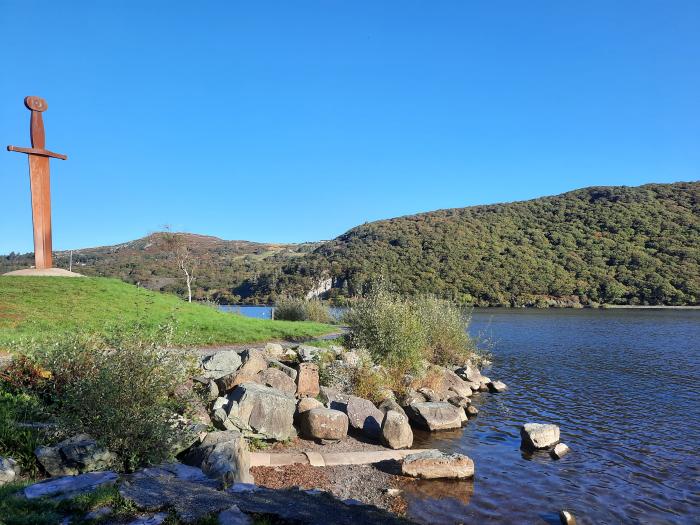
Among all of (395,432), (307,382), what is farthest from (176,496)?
(307,382)

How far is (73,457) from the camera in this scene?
642 cm

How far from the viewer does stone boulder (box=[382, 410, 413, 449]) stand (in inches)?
443

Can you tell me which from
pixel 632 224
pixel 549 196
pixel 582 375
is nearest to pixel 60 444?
pixel 582 375

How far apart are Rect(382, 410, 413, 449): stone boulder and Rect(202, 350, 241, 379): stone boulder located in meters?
4.27

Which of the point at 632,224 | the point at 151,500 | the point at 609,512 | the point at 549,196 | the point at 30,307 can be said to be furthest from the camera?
the point at 549,196

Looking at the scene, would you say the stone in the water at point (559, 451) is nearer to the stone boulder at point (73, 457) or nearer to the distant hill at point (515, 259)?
the stone boulder at point (73, 457)

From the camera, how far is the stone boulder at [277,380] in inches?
473

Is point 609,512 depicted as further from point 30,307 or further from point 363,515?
Answer: point 30,307

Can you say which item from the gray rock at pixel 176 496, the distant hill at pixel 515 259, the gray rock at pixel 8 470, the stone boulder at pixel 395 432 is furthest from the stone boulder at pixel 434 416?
the distant hill at pixel 515 259

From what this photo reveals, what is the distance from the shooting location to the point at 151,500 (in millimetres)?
4914

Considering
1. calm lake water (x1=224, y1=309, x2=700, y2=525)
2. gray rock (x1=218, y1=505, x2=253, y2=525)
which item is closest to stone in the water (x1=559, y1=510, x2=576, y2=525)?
calm lake water (x1=224, y1=309, x2=700, y2=525)

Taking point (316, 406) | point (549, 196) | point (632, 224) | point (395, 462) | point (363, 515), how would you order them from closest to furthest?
point (363, 515) < point (395, 462) < point (316, 406) < point (632, 224) < point (549, 196)

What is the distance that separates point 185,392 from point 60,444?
380cm

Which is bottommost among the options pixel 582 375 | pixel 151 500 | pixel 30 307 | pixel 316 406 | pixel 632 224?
pixel 582 375
